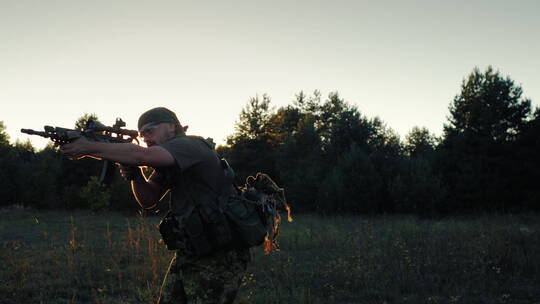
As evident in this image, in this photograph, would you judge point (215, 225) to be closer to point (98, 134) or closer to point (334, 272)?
Answer: point (98, 134)

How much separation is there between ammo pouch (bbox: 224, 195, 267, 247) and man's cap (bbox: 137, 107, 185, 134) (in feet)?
2.39

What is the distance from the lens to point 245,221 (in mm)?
2914

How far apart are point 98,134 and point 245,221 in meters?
1.29

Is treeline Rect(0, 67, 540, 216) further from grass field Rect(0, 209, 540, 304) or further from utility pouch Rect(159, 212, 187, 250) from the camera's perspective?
utility pouch Rect(159, 212, 187, 250)

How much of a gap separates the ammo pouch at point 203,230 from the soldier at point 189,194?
0.05ft

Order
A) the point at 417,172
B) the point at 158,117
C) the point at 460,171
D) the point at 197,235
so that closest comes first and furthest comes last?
the point at 197,235 < the point at 158,117 < the point at 417,172 < the point at 460,171

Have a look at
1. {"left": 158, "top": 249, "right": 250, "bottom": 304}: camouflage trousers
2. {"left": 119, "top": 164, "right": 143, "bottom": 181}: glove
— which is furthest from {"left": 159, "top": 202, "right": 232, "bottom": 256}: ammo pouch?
{"left": 119, "top": 164, "right": 143, "bottom": 181}: glove

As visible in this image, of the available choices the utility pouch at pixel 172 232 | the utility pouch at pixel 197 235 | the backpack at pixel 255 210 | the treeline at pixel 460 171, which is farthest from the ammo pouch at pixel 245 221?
the treeline at pixel 460 171

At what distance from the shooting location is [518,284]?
6145 millimetres

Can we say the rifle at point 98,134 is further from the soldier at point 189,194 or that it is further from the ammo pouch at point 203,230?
the ammo pouch at point 203,230

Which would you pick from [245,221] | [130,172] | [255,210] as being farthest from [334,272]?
[130,172]

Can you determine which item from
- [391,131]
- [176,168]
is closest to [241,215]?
[176,168]

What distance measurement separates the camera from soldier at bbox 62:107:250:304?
275 centimetres

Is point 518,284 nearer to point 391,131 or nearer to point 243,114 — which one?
point 243,114
